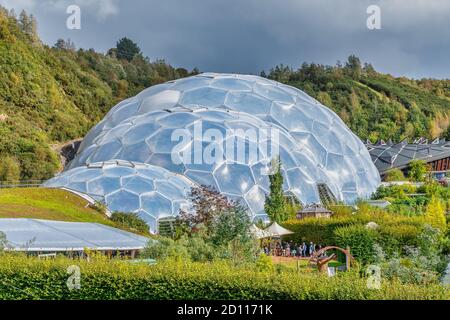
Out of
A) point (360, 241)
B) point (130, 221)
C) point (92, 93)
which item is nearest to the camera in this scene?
point (360, 241)

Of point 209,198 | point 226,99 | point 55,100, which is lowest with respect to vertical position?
point 209,198

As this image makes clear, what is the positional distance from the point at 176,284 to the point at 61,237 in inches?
321

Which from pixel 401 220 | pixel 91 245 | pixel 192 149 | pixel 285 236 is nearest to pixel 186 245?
pixel 91 245

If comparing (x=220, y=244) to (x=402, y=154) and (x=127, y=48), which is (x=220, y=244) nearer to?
(x=402, y=154)

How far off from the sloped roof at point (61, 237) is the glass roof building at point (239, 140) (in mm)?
6951

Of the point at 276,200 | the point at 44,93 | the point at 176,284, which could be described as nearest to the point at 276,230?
the point at 276,200

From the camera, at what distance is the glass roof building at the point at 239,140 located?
1267 inches

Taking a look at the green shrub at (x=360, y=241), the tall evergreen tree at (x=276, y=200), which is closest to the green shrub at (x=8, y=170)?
the tall evergreen tree at (x=276, y=200)

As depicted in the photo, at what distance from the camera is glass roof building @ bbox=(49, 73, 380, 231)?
32188mm

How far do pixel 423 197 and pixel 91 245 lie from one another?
83.7 ft

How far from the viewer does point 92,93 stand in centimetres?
7575

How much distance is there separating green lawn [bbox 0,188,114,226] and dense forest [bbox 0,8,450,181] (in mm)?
21178
